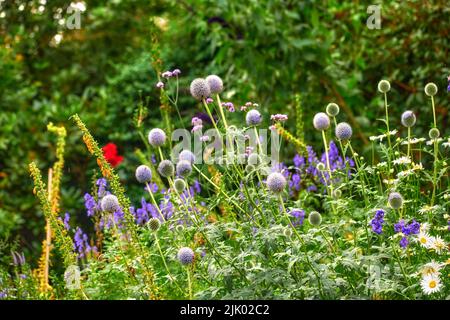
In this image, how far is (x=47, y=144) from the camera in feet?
20.4

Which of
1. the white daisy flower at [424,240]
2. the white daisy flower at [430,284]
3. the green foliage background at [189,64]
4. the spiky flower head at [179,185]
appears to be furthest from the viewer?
the green foliage background at [189,64]

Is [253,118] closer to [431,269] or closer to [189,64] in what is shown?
[431,269]

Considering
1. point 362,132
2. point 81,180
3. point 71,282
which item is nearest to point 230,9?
point 362,132

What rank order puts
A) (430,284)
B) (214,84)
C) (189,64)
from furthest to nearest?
(189,64) → (214,84) → (430,284)

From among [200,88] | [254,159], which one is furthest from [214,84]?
[254,159]

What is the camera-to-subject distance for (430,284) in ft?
6.88

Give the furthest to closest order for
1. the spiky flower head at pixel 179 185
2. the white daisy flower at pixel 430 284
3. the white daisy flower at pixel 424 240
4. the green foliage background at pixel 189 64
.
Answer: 1. the green foliage background at pixel 189 64
2. the spiky flower head at pixel 179 185
3. the white daisy flower at pixel 424 240
4. the white daisy flower at pixel 430 284

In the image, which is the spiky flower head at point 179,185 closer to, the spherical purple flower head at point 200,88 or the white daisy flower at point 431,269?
the spherical purple flower head at point 200,88

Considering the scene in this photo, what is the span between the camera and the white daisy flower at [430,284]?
6.82ft

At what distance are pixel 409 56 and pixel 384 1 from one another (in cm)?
43

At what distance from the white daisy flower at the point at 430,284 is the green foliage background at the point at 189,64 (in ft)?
6.08

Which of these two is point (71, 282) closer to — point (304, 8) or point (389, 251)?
point (389, 251)

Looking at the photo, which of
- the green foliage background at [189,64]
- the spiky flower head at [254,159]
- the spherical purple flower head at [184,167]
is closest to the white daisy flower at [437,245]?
the spiky flower head at [254,159]

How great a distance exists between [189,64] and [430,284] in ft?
15.4
